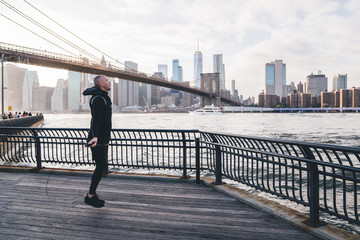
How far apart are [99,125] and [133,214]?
1.35 meters

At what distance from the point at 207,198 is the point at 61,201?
238 centimetres

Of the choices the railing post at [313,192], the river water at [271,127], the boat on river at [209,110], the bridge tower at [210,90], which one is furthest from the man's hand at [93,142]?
the boat on river at [209,110]

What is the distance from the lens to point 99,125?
406 centimetres

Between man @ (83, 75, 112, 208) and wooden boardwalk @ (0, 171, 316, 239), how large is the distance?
1.44ft

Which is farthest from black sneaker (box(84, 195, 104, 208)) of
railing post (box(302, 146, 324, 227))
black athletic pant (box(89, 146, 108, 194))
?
railing post (box(302, 146, 324, 227))

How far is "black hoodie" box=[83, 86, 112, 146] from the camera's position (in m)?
4.00

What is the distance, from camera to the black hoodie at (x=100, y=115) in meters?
4.00

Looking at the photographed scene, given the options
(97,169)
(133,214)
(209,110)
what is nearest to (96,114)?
(97,169)

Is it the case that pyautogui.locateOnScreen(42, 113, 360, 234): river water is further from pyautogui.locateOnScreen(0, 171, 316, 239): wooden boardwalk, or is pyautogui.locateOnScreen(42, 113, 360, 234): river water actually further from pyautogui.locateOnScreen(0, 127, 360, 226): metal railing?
pyautogui.locateOnScreen(0, 171, 316, 239): wooden boardwalk

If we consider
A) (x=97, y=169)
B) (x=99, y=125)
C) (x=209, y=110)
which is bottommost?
→ (x=97, y=169)

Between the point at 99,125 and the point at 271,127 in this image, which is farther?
the point at 271,127

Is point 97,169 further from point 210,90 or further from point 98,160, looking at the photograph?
point 210,90

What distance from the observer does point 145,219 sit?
12.5 feet

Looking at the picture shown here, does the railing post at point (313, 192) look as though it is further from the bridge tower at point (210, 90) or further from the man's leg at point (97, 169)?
the bridge tower at point (210, 90)
